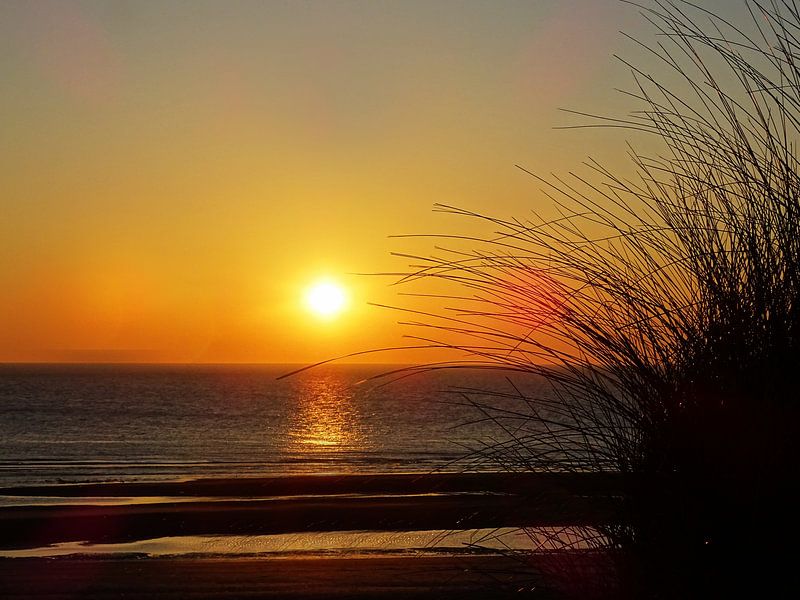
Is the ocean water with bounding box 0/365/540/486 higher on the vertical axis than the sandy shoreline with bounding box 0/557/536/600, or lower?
higher

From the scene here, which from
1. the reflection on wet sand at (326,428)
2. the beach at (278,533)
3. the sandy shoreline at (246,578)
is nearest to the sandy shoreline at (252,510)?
the beach at (278,533)

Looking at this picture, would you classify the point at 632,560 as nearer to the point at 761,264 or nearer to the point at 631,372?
the point at 631,372

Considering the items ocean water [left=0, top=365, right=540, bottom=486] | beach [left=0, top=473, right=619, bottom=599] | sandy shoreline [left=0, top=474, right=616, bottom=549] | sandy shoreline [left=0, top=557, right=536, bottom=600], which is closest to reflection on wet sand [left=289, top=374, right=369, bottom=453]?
ocean water [left=0, top=365, right=540, bottom=486]

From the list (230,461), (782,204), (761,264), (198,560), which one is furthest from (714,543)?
(230,461)

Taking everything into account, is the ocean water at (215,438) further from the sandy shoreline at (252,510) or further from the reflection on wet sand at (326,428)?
the sandy shoreline at (252,510)

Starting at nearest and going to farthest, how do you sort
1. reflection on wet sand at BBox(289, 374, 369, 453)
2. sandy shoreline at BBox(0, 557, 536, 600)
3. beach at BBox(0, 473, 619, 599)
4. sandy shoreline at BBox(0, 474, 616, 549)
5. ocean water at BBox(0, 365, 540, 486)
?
beach at BBox(0, 473, 619, 599) → sandy shoreline at BBox(0, 557, 536, 600) → sandy shoreline at BBox(0, 474, 616, 549) → ocean water at BBox(0, 365, 540, 486) → reflection on wet sand at BBox(289, 374, 369, 453)

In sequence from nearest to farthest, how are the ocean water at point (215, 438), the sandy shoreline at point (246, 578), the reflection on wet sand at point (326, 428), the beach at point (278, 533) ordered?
the beach at point (278, 533)
the sandy shoreline at point (246, 578)
the ocean water at point (215, 438)
the reflection on wet sand at point (326, 428)

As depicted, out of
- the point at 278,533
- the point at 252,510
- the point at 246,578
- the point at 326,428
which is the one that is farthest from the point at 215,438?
the point at 246,578

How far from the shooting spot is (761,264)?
2717mm

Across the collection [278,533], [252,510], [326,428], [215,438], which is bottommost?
[278,533]

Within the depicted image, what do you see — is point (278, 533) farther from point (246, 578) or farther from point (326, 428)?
point (326, 428)

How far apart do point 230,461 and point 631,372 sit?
1461 inches

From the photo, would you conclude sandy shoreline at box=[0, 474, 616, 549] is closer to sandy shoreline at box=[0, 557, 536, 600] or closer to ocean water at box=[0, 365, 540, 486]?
ocean water at box=[0, 365, 540, 486]

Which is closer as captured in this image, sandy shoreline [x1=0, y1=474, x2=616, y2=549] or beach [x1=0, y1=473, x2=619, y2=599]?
beach [x1=0, y1=473, x2=619, y2=599]
